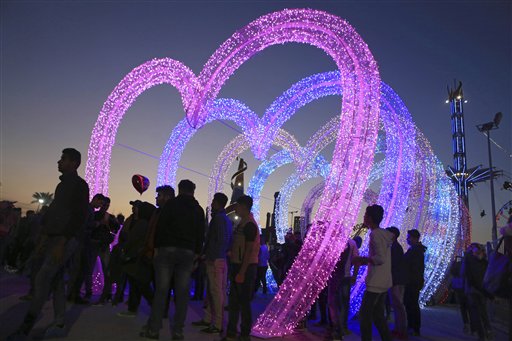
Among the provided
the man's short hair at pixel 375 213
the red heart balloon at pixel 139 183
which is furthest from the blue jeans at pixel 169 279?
the red heart balloon at pixel 139 183

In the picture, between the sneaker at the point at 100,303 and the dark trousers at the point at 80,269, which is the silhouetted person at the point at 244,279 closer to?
the sneaker at the point at 100,303

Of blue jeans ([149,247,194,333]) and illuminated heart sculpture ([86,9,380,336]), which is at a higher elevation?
illuminated heart sculpture ([86,9,380,336])

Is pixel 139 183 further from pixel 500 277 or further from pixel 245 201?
pixel 500 277

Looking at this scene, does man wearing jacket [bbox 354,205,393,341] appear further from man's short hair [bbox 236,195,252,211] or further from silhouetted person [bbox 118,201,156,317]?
silhouetted person [bbox 118,201,156,317]

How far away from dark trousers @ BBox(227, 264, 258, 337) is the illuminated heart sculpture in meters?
0.77

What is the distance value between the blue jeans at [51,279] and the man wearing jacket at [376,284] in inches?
129

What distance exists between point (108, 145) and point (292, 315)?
19.2 feet

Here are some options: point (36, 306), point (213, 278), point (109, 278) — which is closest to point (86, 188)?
point (36, 306)

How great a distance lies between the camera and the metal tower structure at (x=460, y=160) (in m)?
29.4

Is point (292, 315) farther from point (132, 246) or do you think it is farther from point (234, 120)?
point (234, 120)

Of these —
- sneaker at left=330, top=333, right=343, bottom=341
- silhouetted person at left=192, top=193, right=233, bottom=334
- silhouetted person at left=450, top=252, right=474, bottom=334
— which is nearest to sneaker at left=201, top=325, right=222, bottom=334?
silhouetted person at left=192, top=193, right=233, bottom=334

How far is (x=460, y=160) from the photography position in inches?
1166

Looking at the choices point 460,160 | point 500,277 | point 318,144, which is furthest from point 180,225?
point 460,160

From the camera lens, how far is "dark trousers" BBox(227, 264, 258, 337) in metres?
4.92
